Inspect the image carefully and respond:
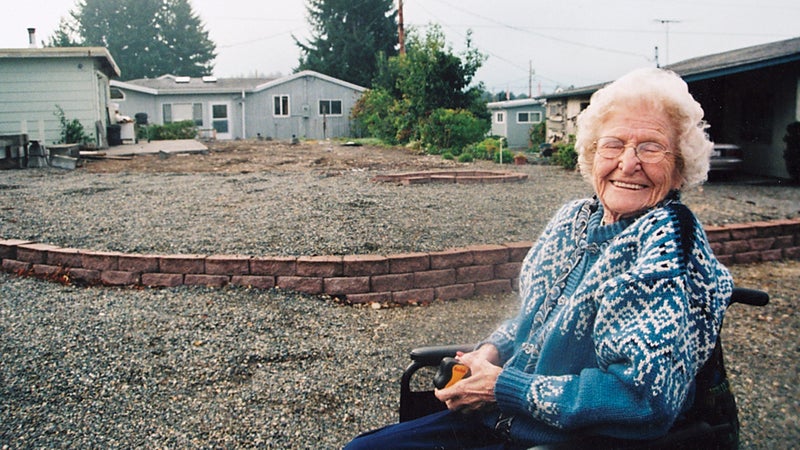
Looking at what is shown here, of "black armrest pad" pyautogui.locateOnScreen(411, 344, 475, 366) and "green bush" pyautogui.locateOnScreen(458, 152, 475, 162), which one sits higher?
"green bush" pyautogui.locateOnScreen(458, 152, 475, 162)

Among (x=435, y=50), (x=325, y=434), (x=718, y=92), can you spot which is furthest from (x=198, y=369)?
(x=435, y=50)

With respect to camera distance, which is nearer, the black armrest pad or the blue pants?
the blue pants

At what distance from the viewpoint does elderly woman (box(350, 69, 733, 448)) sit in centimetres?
132

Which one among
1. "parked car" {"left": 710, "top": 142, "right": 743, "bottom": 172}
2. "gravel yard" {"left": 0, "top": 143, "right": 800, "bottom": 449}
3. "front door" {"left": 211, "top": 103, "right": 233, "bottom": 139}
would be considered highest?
"front door" {"left": 211, "top": 103, "right": 233, "bottom": 139}

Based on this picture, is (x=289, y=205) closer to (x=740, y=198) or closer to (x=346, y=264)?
(x=346, y=264)

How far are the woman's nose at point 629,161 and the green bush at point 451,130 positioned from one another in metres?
15.5

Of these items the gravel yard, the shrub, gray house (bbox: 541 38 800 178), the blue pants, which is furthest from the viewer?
the shrub

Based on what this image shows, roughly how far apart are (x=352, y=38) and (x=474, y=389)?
131 ft

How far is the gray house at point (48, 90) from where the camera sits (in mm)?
15984

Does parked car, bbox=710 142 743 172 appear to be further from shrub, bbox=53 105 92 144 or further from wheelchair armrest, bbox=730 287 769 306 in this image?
shrub, bbox=53 105 92 144

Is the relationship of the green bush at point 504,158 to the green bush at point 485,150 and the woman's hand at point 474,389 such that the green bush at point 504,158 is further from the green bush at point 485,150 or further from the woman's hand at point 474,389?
the woman's hand at point 474,389

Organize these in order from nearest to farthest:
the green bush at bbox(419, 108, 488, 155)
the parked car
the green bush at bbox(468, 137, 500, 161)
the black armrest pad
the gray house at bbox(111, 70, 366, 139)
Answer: the black armrest pad < the parked car < the green bush at bbox(468, 137, 500, 161) < the green bush at bbox(419, 108, 488, 155) < the gray house at bbox(111, 70, 366, 139)

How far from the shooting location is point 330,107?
3275 centimetres

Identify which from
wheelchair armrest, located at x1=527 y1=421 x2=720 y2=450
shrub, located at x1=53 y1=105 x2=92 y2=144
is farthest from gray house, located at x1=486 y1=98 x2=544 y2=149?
wheelchair armrest, located at x1=527 y1=421 x2=720 y2=450
